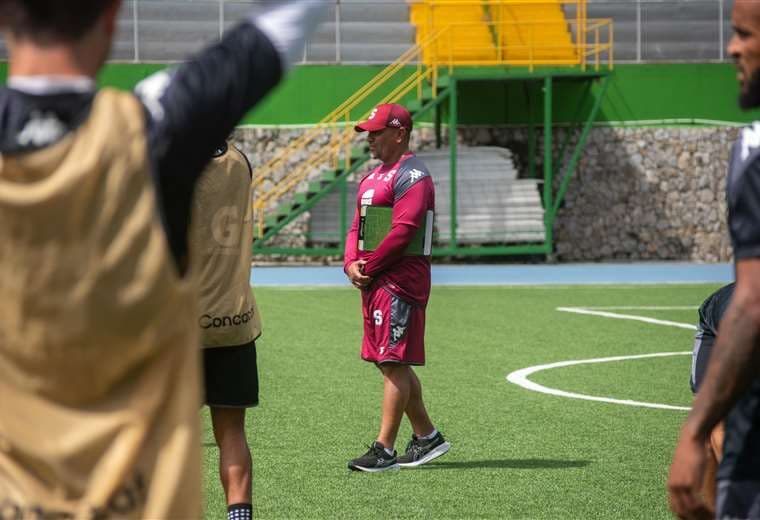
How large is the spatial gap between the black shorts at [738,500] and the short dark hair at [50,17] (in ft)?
6.27

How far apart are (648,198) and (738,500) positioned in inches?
1114

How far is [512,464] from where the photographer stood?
29.2ft

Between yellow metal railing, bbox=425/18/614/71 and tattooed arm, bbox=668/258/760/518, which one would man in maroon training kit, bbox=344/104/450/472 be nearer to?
tattooed arm, bbox=668/258/760/518

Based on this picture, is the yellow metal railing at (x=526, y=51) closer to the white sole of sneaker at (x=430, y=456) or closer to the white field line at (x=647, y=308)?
the white field line at (x=647, y=308)

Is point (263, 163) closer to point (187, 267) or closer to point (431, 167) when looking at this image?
point (431, 167)

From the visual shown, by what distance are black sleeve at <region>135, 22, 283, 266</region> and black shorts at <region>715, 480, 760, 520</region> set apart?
1.54 m

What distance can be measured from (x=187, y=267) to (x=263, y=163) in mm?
28140

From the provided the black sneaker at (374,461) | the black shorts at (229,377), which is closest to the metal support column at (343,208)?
the black sneaker at (374,461)

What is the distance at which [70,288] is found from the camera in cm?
270

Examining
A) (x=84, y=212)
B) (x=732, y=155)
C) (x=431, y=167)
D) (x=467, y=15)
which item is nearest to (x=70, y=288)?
(x=84, y=212)

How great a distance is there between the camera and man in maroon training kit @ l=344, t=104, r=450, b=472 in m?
8.95

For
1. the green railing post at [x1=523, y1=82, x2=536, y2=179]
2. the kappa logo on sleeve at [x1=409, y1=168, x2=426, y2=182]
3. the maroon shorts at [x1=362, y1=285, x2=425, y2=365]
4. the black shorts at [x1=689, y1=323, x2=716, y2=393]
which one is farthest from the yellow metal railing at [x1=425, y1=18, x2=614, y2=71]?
the black shorts at [x1=689, y1=323, x2=716, y2=393]

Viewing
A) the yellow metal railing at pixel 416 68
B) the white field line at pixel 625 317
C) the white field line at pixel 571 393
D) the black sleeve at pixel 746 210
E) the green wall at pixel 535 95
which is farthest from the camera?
the green wall at pixel 535 95

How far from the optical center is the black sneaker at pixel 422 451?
9.00m
